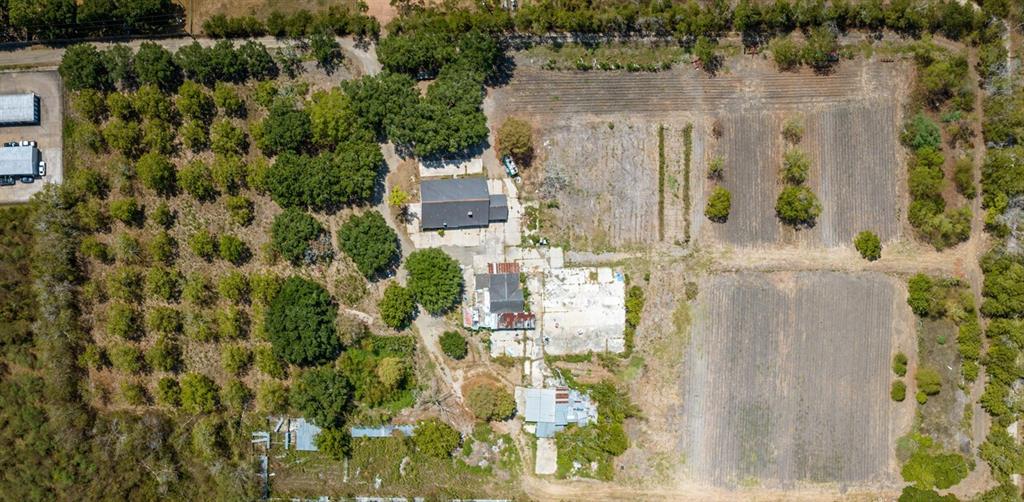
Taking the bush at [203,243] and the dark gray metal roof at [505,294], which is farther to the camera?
the dark gray metal roof at [505,294]

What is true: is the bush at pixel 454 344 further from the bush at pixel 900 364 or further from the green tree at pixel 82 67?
the bush at pixel 900 364

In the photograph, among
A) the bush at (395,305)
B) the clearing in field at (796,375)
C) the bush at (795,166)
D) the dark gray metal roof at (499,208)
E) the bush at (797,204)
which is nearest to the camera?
the bush at (797,204)

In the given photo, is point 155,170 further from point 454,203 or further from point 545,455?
point 545,455

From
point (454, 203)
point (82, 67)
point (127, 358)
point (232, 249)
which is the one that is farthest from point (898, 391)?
point (82, 67)

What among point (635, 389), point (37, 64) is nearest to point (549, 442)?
point (635, 389)

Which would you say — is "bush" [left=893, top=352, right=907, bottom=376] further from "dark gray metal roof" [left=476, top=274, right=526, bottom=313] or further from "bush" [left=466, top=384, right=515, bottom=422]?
"bush" [left=466, top=384, right=515, bottom=422]

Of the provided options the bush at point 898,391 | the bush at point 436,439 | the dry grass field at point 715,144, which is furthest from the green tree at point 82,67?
the bush at point 898,391
